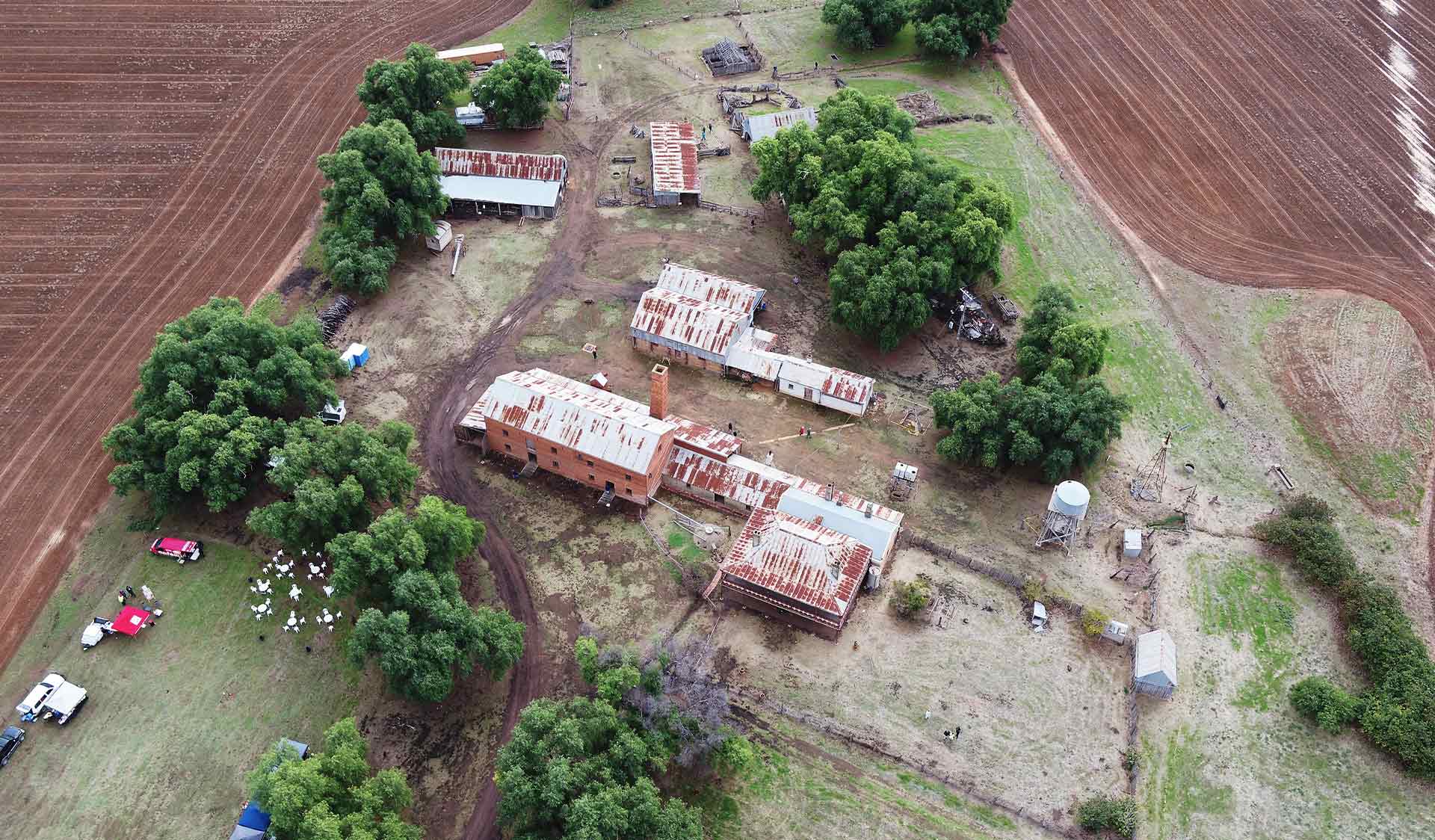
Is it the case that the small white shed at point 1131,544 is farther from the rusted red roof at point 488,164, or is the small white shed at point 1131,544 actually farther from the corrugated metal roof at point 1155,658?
the rusted red roof at point 488,164

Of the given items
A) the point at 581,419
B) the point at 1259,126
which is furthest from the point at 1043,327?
the point at 1259,126

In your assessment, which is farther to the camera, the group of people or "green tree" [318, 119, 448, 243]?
"green tree" [318, 119, 448, 243]

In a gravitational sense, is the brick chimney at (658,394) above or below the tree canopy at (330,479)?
below

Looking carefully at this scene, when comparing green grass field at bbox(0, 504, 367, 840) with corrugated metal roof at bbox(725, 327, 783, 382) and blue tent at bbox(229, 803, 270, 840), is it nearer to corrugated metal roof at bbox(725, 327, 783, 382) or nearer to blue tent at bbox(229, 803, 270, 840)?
blue tent at bbox(229, 803, 270, 840)

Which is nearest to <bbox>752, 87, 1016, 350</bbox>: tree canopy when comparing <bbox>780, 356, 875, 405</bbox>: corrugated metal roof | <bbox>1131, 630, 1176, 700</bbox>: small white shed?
<bbox>780, 356, 875, 405</bbox>: corrugated metal roof

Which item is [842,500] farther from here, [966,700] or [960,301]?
[960,301]

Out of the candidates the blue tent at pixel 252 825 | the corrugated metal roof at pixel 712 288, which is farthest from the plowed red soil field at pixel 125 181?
the corrugated metal roof at pixel 712 288
